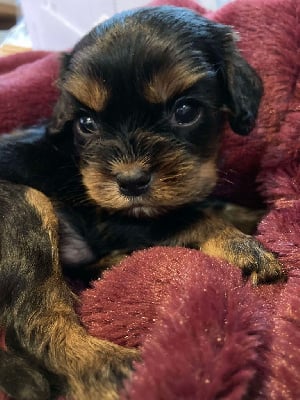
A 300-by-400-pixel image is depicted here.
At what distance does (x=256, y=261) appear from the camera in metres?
1.64

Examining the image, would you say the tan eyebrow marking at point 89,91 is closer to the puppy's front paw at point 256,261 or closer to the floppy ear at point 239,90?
the floppy ear at point 239,90

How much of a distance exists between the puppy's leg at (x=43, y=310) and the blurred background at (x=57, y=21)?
2.22 meters

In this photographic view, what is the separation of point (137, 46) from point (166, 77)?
0.13 meters

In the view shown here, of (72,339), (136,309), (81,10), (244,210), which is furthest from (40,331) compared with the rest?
(81,10)

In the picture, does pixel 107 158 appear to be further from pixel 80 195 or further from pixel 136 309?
pixel 136 309

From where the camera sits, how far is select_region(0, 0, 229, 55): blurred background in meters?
3.76

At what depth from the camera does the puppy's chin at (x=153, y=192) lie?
1.55 meters

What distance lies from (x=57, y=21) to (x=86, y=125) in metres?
2.71

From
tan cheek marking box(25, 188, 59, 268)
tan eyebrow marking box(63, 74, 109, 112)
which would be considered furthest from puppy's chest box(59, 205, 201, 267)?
tan eyebrow marking box(63, 74, 109, 112)

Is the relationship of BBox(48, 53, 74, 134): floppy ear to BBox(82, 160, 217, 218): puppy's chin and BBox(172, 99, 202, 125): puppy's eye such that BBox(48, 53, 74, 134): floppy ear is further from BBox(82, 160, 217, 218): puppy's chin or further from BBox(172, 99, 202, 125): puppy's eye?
BBox(172, 99, 202, 125): puppy's eye

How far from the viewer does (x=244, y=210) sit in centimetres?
216

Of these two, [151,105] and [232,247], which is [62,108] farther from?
[232,247]

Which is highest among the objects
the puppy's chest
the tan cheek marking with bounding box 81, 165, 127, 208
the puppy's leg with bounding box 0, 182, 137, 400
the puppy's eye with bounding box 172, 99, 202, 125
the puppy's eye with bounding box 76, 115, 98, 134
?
the puppy's eye with bounding box 172, 99, 202, 125

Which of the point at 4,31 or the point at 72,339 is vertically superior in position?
the point at 72,339
